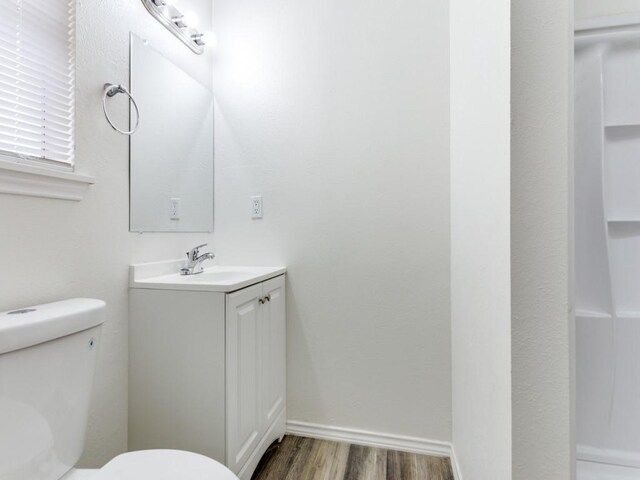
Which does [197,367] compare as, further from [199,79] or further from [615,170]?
[615,170]

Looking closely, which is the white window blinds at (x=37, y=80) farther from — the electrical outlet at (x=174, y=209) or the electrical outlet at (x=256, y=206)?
the electrical outlet at (x=256, y=206)

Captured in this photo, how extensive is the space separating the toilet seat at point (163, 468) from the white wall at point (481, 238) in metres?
0.68

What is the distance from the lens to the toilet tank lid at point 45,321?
717 mm

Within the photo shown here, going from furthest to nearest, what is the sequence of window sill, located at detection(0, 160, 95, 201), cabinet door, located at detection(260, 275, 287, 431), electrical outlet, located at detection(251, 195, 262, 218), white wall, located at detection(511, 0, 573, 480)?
1. electrical outlet, located at detection(251, 195, 262, 218)
2. cabinet door, located at detection(260, 275, 287, 431)
3. window sill, located at detection(0, 160, 95, 201)
4. white wall, located at detection(511, 0, 573, 480)

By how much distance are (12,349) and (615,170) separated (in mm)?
1894

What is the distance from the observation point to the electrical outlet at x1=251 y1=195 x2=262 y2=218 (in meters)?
1.75

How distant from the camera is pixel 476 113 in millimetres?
1025

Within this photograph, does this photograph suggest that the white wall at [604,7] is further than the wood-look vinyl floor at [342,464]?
No

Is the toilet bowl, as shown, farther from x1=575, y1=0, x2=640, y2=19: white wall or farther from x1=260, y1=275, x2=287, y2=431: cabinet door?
x1=575, y1=0, x2=640, y2=19: white wall

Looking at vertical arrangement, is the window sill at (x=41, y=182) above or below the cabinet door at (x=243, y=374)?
above

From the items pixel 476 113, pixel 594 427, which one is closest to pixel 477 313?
pixel 476 113

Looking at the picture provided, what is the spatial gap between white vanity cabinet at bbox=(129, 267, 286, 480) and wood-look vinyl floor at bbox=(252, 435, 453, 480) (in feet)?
0.56

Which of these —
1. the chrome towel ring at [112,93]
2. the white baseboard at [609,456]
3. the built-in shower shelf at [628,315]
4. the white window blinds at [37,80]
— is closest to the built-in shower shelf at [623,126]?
the built-in shower shelf at [628,315]

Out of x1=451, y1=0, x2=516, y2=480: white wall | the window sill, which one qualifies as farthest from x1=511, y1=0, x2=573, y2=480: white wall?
the window sill
